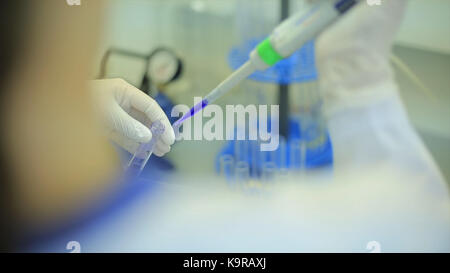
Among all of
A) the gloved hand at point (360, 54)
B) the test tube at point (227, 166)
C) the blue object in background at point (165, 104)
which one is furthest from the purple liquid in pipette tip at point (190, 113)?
the gloved hand at point (360, 54)

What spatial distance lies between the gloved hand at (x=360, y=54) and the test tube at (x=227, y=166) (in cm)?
26

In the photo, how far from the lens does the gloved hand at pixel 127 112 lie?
1031mm

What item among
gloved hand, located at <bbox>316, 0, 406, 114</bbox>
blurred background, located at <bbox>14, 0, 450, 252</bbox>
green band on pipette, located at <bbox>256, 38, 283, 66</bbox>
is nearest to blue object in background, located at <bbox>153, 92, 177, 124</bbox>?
blurred background, located at <bbox>14, 0, 450, 252</bbox>

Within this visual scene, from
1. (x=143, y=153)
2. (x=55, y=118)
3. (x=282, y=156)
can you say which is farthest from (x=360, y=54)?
(x=55, y=118)

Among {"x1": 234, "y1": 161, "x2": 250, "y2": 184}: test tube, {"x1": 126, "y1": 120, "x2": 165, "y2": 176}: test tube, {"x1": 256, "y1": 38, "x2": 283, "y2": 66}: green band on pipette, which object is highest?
{"x1": 256, "y1": 38, "x2": 283, "y2": 66}: green band on pipette

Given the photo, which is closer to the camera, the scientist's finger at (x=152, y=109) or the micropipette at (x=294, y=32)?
the micropipette at (x=294, y=32)

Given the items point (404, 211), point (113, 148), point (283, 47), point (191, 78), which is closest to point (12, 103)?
point (113, 148)

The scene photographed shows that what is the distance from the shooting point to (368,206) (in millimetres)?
1035

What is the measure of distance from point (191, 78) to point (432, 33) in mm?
531

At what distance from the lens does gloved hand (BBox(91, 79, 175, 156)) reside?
40.6 inches

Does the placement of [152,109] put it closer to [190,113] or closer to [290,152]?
[190,113]

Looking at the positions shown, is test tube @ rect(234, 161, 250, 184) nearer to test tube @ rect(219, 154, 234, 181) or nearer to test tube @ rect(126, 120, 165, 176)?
test tube @ rect(219, 154, 234, 181)

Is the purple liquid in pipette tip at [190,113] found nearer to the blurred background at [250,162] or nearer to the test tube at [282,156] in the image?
the blurred background at [250,162]
